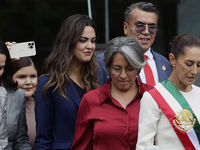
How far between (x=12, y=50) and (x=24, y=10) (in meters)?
2.12

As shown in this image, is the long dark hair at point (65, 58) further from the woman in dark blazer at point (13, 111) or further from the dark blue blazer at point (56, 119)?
the woman in dark blazer at point (13, 111)

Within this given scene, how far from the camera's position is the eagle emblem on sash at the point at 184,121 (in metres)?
2.42

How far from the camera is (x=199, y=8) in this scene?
18.6ft

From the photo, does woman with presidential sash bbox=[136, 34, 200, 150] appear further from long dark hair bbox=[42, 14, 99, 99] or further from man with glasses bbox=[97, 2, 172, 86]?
man with glasses bbox=[97, 2, 172, 86]

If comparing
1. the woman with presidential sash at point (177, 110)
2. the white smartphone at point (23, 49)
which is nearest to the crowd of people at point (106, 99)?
the woman with presidential sash at point (177, 110)

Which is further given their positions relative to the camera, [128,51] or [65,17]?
[65,17]

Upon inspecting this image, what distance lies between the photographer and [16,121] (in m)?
3.12

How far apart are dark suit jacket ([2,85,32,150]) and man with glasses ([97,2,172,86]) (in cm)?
84

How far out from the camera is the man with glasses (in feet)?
11.8

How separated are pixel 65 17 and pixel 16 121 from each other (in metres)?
2.66

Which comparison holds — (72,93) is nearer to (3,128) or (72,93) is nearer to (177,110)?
(3,128)

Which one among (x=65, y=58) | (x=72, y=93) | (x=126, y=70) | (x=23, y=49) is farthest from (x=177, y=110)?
(x=23, y=49)

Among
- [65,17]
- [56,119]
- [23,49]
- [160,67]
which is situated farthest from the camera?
[65,17]

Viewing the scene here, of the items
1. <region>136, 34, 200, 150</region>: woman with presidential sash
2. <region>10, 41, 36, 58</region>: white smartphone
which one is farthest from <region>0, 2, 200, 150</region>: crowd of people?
<region>10, 41, 36, 58</region>: white smartphone
